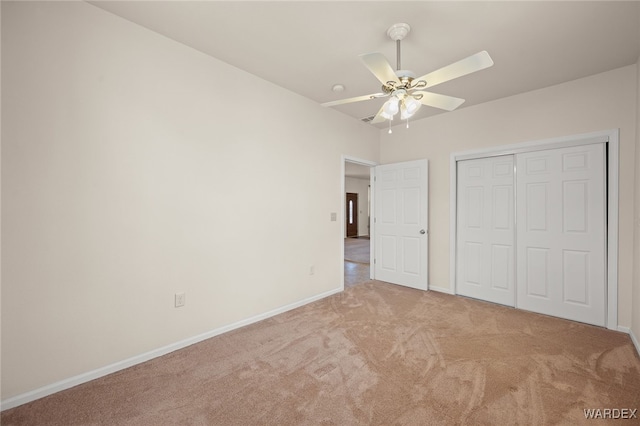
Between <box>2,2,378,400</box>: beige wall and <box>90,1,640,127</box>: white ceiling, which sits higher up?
<box>90,1,640,127</box>: white ceiling

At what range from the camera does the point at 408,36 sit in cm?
227

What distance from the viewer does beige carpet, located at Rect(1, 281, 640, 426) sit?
5.45ft

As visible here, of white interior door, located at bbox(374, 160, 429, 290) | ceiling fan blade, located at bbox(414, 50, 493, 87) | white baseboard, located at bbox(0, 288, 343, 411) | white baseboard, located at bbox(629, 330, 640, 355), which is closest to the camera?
ceiling fan blade, located at bbox(414, 50, 493, 87)

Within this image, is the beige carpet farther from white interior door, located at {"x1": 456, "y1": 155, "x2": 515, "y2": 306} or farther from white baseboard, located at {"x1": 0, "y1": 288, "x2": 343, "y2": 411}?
white interior door, located at {"x1": 456, "y1": 155, "x2": 515, "y2": 306}

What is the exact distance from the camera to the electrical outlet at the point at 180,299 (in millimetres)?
2430

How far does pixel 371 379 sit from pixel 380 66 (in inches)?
85.3

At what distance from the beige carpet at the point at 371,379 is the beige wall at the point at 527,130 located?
1191 mm

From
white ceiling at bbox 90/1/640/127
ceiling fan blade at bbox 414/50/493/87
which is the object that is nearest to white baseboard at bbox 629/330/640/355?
white ceiling at bbox 90/1/640/127

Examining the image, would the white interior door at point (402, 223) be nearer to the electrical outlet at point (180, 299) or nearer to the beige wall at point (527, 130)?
the beige wall at point (527, 130)

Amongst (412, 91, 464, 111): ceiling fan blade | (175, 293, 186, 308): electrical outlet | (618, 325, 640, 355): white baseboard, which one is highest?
(412, 91, 464, 111): ceiling fan blade

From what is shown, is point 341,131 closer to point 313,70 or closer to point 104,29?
point 313,70

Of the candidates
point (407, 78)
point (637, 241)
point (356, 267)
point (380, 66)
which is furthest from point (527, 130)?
point (356, 267)

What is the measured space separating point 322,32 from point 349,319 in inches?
110

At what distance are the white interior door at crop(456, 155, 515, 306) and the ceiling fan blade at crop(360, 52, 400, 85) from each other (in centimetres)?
249
